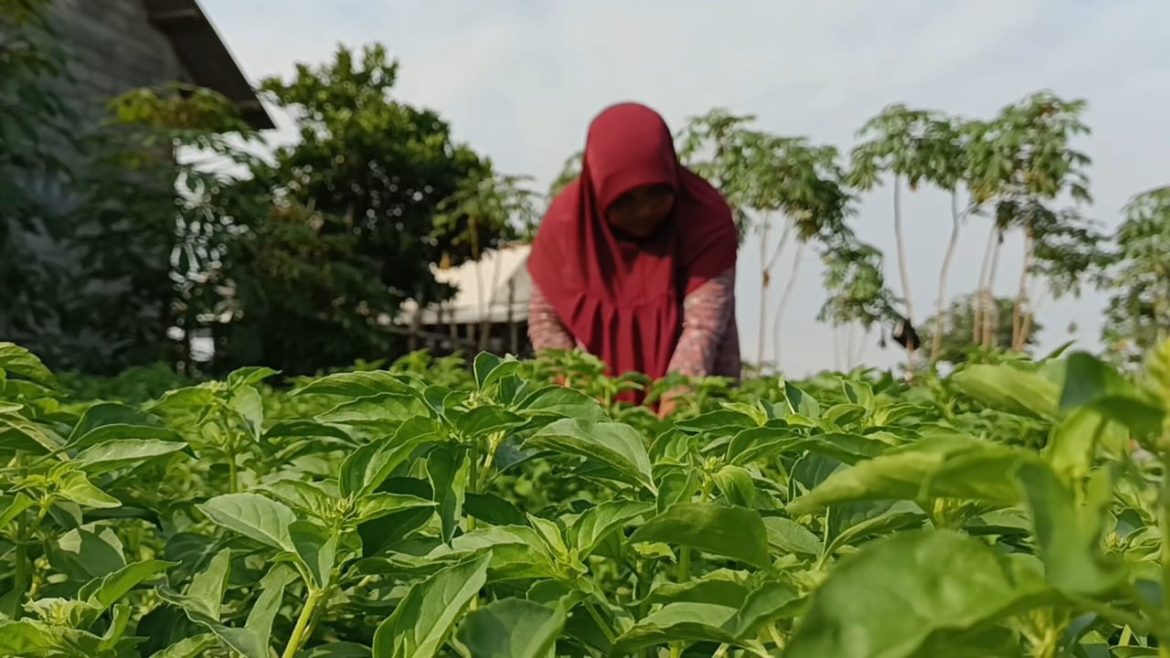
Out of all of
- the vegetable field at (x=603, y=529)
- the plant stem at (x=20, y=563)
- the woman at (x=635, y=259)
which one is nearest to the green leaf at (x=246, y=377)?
the vegetable field at (x=603, y=529)

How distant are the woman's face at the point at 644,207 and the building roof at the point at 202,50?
6933mm

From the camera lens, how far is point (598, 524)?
53 centimetres

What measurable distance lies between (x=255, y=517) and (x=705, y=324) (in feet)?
6.43

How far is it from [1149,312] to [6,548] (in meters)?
8.48

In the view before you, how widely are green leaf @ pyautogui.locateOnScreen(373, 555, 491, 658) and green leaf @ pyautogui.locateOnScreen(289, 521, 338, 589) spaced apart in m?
0.06

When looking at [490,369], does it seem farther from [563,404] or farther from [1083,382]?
[1083,382]

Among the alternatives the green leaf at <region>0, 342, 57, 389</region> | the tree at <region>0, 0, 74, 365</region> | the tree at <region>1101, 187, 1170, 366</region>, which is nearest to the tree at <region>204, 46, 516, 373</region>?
the tree at <region>0, 0, 74, 365</region>

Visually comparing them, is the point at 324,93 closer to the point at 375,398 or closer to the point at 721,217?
the point at 721,217

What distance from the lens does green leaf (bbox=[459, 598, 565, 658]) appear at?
408 millimetres

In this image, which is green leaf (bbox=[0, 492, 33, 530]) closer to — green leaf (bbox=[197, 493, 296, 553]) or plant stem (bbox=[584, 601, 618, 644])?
green leaf (bbox=[197, 493, 296, 553])

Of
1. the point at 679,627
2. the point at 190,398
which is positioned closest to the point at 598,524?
the point at 679,627

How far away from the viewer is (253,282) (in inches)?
263

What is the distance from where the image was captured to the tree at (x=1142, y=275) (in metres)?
7.18

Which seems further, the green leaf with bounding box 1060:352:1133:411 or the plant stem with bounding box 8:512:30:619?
the plant stem with bounding box 8:512:30:619
